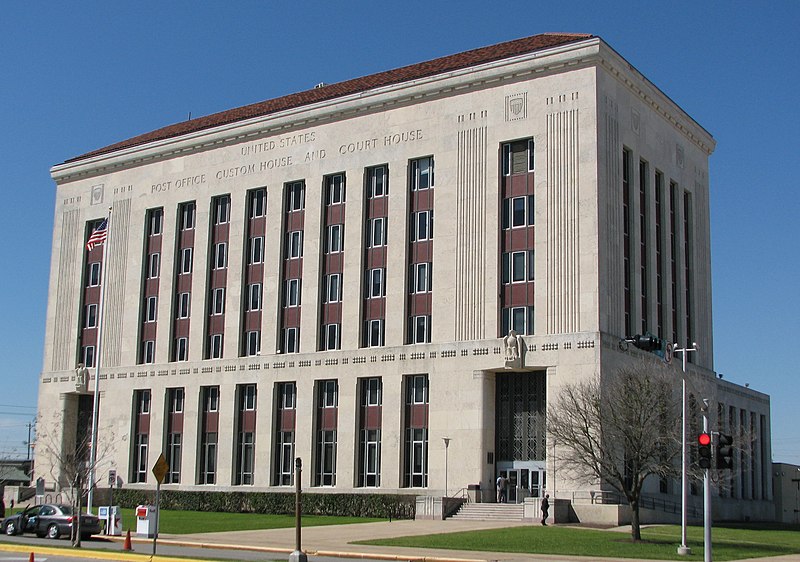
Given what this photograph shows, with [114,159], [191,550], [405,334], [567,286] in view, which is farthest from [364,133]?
[191,550]

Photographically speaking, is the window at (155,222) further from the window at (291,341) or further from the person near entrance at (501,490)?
the person near entrance at (501,490)

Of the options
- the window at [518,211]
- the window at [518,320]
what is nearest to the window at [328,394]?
the window at [518,320]

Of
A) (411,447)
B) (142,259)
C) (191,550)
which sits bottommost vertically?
(191,550)

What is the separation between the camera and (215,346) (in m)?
74.7

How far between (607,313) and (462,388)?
32.0 ft

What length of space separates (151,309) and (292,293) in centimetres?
1374

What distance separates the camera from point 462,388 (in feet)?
202

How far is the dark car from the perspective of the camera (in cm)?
4227

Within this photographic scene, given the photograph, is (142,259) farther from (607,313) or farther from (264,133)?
(607,313)

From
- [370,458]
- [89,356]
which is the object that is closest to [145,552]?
[370,458]

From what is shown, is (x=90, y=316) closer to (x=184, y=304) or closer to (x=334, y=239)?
(x=184, y=304)

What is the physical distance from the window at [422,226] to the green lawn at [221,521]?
18.0m

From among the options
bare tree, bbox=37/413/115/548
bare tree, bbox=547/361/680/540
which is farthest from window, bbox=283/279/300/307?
bare tree, bbox=547/361/680/540

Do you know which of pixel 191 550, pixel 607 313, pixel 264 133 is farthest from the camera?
pixel 264 133
